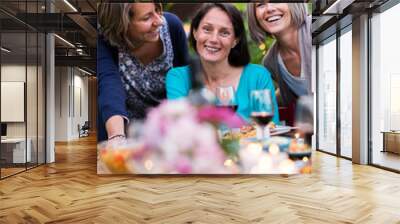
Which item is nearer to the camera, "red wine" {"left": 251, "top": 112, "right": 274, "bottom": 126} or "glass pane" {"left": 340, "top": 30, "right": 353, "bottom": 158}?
"red wine" {"left": 251, "top": 112, "right": 274, "bottom": 126}

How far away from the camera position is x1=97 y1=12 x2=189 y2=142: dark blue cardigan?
615 cm

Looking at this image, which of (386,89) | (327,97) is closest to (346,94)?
(327,97)

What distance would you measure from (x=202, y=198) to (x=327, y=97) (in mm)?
6522

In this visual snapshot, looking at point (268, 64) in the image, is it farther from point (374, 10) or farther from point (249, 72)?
point (374, 10)

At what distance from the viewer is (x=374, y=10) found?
7.50 meters

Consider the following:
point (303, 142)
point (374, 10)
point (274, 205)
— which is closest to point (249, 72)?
point (303, 142)

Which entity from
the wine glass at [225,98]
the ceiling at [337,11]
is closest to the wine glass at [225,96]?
the wine glass at [225,98]

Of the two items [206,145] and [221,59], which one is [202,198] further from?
[221,59]

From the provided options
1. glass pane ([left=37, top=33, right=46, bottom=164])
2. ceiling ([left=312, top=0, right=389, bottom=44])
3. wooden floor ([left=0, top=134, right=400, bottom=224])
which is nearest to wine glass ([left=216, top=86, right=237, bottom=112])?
wooden floor ([left=0, top=134, right=400, bottom=224])

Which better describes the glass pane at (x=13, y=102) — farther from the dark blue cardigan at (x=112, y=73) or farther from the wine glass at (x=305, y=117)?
the wine glass at (x=305, y=117)

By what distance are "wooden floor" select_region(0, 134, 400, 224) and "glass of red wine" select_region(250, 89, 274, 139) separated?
84 centimetres

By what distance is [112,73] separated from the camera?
6207mm

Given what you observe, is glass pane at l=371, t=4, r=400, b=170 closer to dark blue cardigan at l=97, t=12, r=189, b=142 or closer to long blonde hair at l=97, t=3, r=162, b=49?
dark blue cardigan at l=97, t=12, r=189, b=142

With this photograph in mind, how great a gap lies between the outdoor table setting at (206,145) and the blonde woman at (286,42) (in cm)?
65
